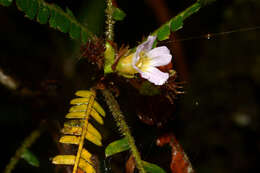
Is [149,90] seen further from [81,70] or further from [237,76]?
[237,76]

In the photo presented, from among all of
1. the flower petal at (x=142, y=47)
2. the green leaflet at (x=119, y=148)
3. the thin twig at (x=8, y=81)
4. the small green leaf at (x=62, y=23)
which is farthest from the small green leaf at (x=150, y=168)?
the thin twig at (x=8, y=81)

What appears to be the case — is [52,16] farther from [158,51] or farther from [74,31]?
[158,51]

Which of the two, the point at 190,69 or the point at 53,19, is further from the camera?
the point at 190,69

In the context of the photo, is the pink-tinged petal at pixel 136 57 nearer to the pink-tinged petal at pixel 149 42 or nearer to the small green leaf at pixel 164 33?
the pink-tinged petal at pixel 149 42

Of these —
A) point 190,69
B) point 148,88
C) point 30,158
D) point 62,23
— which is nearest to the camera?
point 148,88

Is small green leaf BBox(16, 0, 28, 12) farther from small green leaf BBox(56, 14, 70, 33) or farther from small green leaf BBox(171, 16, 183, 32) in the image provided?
small green leaf BBox(171, 16, 183, 32)

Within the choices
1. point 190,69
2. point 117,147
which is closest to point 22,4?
point 117,147

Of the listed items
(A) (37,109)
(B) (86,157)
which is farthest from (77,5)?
(B) (86,157)
